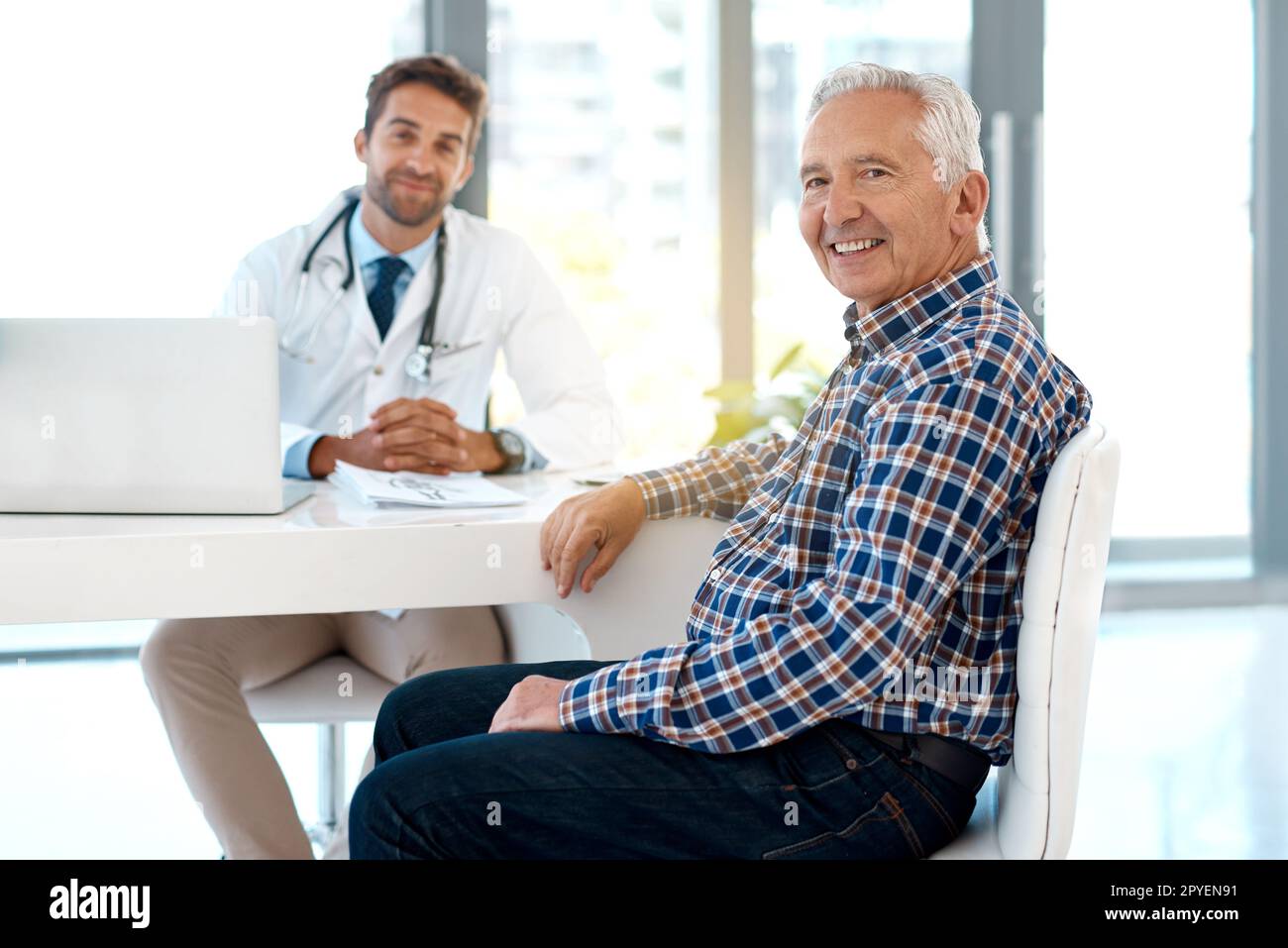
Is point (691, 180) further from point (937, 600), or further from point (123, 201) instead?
point (937, 600)

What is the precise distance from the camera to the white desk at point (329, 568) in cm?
125

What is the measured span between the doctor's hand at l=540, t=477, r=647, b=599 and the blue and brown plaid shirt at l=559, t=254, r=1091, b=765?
8.0 inches

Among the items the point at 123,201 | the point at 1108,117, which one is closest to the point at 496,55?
the point at 123,201

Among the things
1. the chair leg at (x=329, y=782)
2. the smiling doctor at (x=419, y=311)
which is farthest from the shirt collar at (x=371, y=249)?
the chair leg at (x=329, y=782)

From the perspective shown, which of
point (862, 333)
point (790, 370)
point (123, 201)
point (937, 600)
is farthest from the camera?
point (790, 370)

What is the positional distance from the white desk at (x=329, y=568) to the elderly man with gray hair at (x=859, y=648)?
21cm

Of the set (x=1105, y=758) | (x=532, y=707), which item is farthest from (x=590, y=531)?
(x=1105, y=758)

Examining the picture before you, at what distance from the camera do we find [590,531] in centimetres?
134

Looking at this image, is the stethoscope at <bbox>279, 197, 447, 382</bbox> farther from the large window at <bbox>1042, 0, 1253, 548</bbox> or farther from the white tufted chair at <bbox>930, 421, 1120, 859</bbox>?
the large window at <bbox>1042, 0, 1253, 548</bbox>

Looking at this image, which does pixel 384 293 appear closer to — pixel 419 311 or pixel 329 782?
pixel 419 311

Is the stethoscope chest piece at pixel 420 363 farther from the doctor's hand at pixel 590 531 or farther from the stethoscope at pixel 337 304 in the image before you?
the doctor's hand at pixel 590 531

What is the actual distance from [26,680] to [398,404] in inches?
79.1

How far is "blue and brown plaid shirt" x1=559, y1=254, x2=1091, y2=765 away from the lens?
3.29 feet

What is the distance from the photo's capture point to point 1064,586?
1.01 meters
